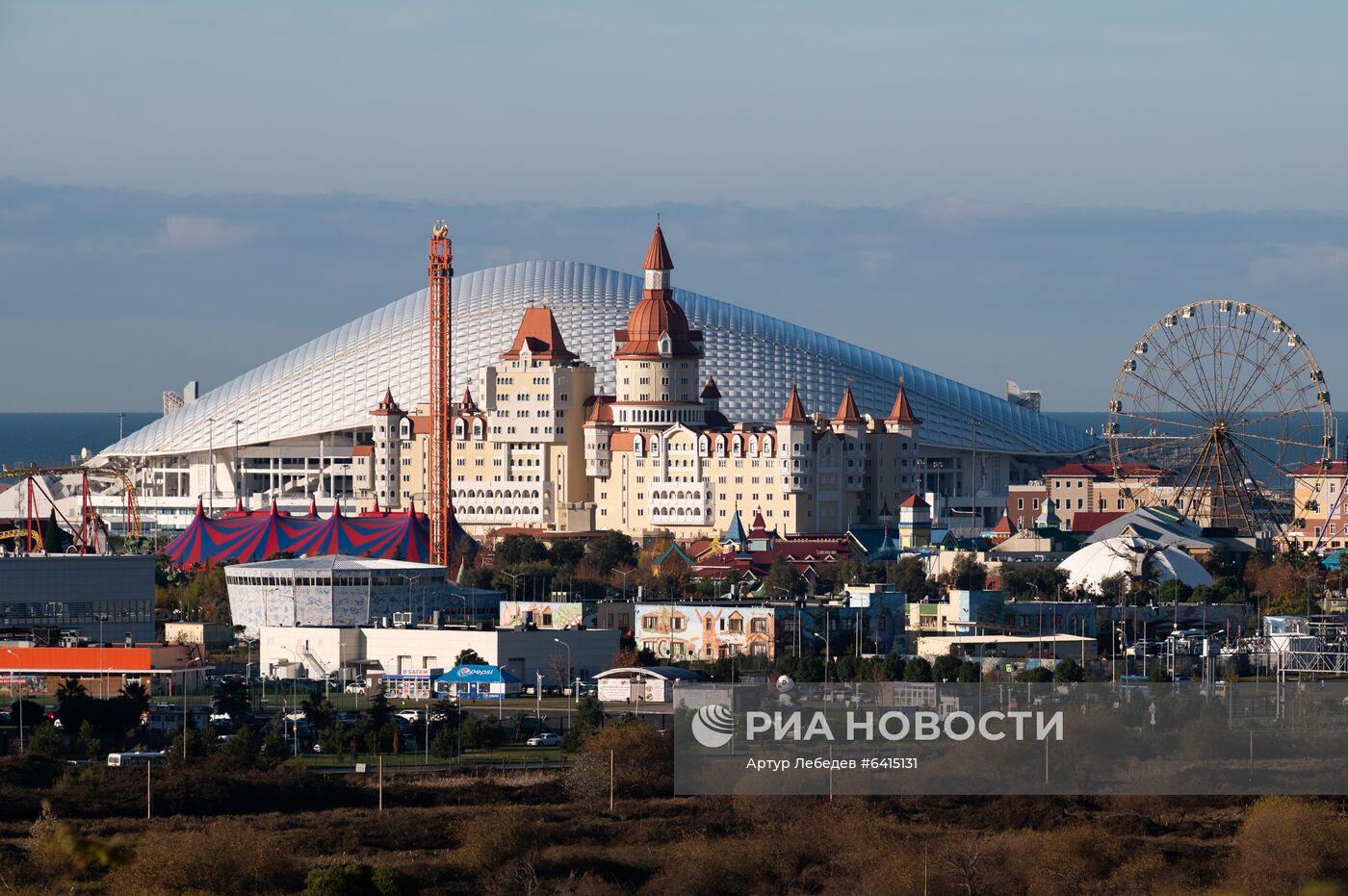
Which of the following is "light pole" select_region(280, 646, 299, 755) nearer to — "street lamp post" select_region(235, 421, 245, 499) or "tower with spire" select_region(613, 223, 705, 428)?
"tower with spire" select_region(613, 223, 705, 428)

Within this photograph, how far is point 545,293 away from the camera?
152 m

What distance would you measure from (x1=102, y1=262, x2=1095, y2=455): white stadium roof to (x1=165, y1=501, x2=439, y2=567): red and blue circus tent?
34.0m

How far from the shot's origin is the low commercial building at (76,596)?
261ft

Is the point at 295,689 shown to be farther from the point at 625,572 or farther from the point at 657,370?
the point at 657,370

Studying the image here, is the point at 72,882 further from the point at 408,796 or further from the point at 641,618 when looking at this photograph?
the point at 641,618

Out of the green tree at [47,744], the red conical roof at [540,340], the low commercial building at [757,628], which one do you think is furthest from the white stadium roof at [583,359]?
the green tree at [47,744]

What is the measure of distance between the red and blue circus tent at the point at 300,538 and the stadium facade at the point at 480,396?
954 inches

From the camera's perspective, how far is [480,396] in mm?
130875

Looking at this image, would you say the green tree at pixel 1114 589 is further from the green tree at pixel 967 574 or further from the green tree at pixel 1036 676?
the green tree at pixel 1036 676

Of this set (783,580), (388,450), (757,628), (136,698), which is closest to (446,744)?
(136,698)

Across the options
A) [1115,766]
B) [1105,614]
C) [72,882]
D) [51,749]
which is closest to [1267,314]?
[1105,614]

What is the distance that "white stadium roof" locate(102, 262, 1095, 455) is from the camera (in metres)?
144

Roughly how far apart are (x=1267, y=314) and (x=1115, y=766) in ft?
161

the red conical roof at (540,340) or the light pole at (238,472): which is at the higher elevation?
the red conical roof at (540,340)
